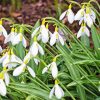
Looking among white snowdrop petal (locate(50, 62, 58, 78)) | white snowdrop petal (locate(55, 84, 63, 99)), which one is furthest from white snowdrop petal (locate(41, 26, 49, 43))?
white snowdrop petal (locate(55, 84, 63, 99))

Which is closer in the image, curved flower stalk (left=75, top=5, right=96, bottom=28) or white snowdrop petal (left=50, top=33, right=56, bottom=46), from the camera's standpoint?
white snowdrop petal (left=50, top=33, right=56, bottom=46)

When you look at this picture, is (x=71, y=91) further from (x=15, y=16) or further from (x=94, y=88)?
(x=15, y=16)

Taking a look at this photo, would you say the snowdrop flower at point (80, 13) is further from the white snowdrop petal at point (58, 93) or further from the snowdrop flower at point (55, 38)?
the white snowdrop petal at point (58, 93)

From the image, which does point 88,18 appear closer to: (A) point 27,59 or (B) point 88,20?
(B) point 88,20

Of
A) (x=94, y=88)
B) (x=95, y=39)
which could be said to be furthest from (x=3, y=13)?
(x=94, y=88)

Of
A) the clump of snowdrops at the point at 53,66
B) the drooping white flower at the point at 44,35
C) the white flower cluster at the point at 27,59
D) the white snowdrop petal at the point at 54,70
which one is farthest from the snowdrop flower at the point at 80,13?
the white snowdrop petal at the point at 54,70

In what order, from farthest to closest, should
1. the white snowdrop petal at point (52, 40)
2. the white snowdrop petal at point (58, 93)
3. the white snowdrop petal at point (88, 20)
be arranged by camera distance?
the white snowdrop petal at point (88, 20)
the white snowdrop petal at point (52, 40)
the white snowdrop petal at point (58, 93)

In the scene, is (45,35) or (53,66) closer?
(53,66)

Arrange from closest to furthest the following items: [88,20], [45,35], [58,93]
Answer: [58,93], [45,35], [88,20]

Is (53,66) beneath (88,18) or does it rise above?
beneath

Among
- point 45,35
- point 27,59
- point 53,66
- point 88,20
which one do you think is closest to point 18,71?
point 27,59

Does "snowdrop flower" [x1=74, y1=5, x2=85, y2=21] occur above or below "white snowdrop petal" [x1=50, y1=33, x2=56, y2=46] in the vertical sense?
above

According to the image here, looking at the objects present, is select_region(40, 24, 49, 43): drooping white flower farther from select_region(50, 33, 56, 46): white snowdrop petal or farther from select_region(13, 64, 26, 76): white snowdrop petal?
select_region(13, 64, 26, 76): white snowdrop petal
